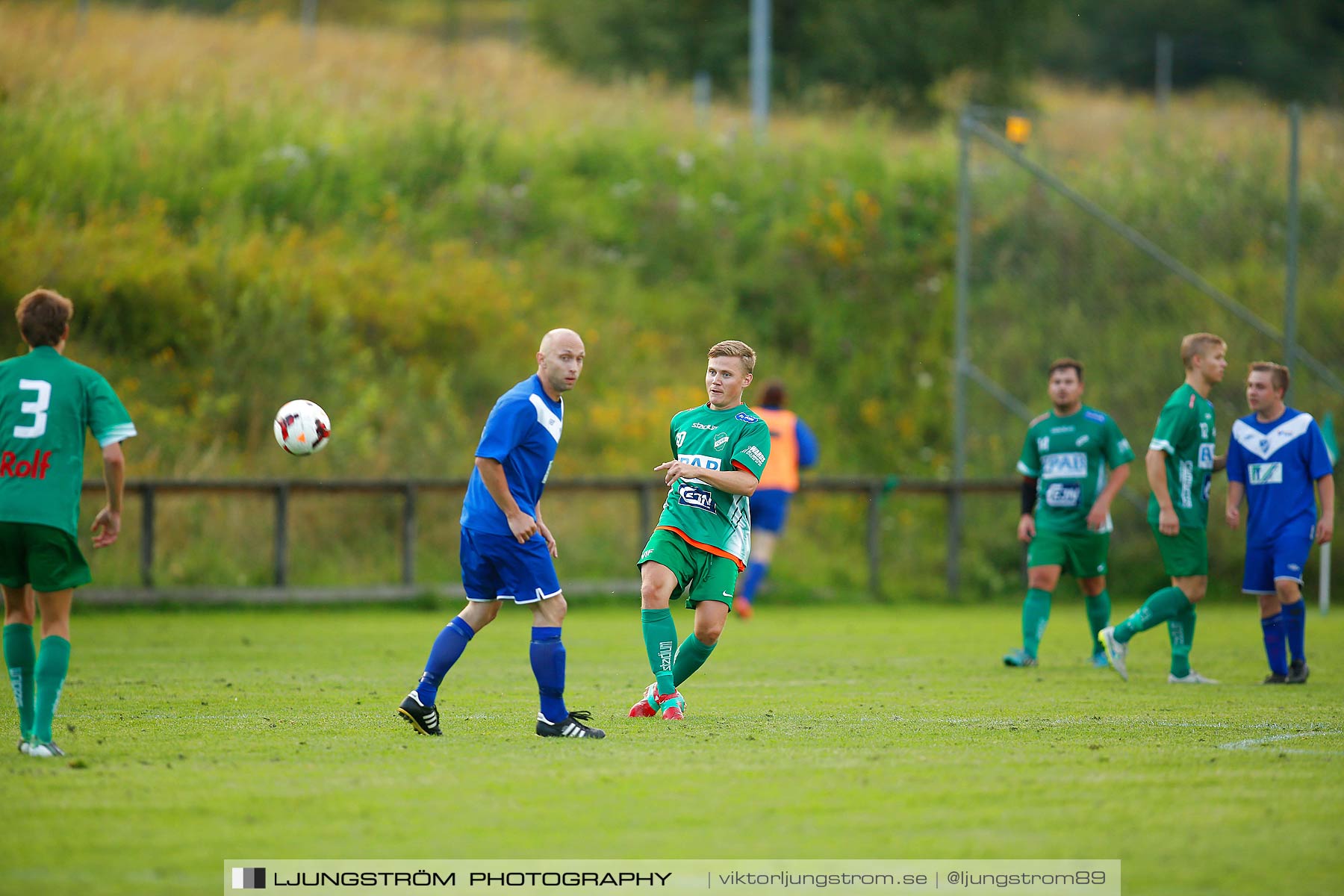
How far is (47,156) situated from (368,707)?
14.8 m

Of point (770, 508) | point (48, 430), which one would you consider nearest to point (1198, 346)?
point (770, 508)

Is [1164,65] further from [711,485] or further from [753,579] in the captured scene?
[711,485]

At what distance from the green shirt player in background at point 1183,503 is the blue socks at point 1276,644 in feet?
1.42

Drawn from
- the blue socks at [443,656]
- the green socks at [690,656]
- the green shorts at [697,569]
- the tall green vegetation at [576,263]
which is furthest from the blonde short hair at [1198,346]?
the tall green vegetation at [576,263]

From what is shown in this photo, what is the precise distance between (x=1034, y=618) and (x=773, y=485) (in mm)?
5457

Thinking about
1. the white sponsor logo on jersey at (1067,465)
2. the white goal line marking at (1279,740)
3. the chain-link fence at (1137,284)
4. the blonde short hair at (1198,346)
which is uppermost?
the chain-link fence at (1137,284)

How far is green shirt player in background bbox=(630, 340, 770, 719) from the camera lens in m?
7.96

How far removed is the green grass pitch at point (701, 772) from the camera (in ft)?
15.8

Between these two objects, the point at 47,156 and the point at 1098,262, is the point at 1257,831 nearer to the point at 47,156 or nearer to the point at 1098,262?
the point at 1098,262

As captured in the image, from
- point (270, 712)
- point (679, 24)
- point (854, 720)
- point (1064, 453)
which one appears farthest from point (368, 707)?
point (679, 24)

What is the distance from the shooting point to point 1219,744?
7012 mm

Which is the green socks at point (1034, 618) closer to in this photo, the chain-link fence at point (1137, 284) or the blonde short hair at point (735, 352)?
the blonde short hair at point (735, 352)

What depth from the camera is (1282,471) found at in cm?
1035

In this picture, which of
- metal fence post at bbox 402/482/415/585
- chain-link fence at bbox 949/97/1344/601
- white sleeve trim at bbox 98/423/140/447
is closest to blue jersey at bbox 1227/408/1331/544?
white sleeve trim at bbox 98/423/140/447
